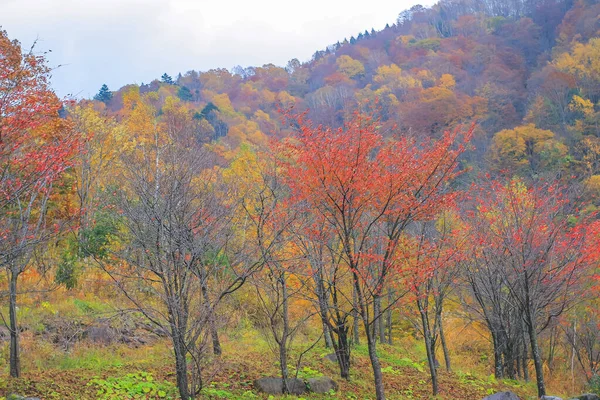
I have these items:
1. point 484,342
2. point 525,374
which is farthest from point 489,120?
point 525,374

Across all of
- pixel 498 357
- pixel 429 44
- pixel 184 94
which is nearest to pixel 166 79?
pixel 184 94

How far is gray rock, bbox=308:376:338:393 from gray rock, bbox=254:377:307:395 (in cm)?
17

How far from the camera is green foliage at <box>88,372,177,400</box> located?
8211 millimetres

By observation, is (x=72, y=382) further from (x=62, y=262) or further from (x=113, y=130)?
(x=113, y=130)

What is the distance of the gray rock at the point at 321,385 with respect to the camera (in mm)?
9965

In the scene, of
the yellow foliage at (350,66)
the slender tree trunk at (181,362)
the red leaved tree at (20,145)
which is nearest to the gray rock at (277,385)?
the slender tree trunk at (181,362)

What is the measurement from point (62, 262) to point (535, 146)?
43.6m

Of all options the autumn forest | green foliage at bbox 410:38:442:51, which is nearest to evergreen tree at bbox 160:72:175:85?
green foliage at bbox 410:38:442:51

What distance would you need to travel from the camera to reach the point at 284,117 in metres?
10.9

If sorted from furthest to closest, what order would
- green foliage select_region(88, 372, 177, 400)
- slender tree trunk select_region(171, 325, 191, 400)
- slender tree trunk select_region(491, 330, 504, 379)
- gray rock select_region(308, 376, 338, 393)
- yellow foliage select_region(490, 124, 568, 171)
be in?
1. yellow foliage select_region(490, 124, 568, 171)
2. slender tree trunk select_region(491, 330, 504, 379)
3. gray rock select_region(308, 376, 338, 393)
4. green foliage select_region(88, 372, 177, 400)
5. slender tree trunk select_region(171, 325, 191, 400)

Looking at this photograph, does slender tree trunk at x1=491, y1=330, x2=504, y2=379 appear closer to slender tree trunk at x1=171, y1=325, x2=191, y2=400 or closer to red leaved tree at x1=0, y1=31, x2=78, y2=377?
slender tree trunk at x1=171, y1=325, x2=191, y2=400

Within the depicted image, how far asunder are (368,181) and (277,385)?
14.5 ft

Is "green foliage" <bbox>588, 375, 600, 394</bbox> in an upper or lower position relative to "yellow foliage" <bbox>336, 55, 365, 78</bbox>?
lower

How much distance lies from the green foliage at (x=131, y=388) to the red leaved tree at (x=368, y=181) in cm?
386
